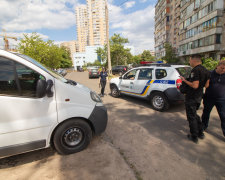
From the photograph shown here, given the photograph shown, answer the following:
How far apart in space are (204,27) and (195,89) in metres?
29.9

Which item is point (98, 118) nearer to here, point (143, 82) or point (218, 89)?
point (218, 89)

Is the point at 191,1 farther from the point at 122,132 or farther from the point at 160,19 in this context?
the point at 122,132

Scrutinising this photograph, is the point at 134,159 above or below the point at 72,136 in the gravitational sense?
below

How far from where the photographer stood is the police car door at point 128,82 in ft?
18.9

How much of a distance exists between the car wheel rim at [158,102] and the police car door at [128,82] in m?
1.24

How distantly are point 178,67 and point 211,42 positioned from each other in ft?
85.2

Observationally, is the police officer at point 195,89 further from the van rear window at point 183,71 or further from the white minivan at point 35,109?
the white minivan at point 35,109

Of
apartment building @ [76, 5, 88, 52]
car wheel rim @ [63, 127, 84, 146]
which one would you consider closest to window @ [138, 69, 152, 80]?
car wheel rim @ [63, 127, 84, 146]

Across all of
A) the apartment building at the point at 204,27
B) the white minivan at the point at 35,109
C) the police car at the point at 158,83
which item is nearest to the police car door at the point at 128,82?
the police car at the point at 158,83

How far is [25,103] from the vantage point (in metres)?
2.00

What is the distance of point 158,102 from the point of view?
4.76m

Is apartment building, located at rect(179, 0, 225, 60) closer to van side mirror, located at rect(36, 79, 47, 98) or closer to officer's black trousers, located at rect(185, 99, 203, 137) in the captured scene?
officer's black trousers, located at rect(185, 99, 203, 137)

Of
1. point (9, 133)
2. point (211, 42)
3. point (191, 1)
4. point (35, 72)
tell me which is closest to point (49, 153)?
point (9, 133)

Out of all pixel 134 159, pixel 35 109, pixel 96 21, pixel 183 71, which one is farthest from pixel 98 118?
pixel 96 21
